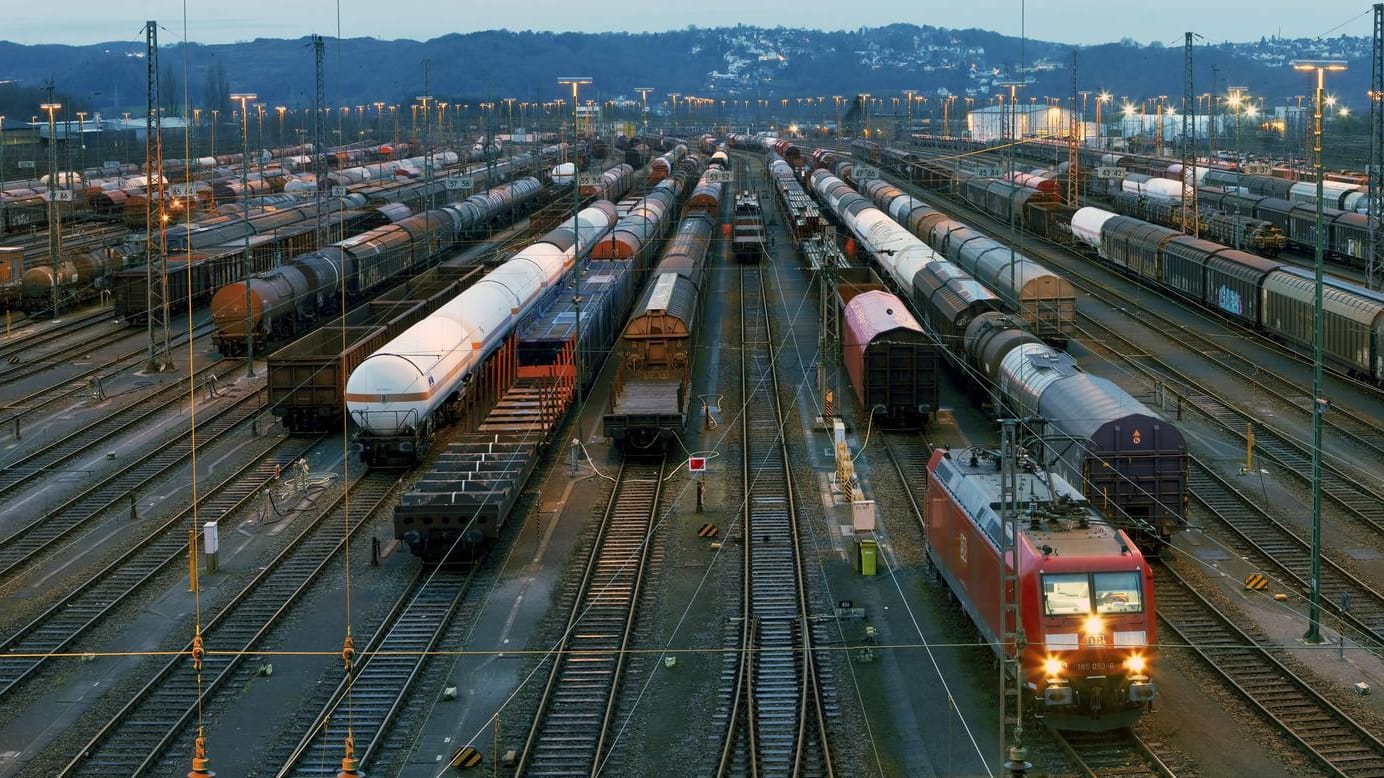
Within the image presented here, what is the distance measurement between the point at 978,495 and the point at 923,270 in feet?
94.6

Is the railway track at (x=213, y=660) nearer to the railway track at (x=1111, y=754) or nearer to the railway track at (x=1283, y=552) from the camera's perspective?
the railway track at (x=1111, y=754)

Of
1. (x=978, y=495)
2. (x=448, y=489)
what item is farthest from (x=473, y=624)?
(x=978, y=495)

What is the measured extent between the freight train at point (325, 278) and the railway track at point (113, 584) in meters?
6.17

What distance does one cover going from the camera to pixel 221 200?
109812 mm

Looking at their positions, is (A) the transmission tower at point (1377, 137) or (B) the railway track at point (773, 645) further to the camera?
(A) the transmission tower at point (1377, 137)

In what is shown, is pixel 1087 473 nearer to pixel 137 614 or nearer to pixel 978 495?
pixel 978 495

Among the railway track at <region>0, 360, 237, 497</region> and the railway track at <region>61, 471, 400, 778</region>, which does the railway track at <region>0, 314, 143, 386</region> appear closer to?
the railway track at <region>0, 360, 237, 497</region>

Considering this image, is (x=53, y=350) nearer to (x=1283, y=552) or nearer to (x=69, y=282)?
(x=69, y=282)

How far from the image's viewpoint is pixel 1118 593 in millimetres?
19172

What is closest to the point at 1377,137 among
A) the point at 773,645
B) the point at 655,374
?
the point at 655,374

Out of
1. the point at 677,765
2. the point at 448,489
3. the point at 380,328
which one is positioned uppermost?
the point at 380,328

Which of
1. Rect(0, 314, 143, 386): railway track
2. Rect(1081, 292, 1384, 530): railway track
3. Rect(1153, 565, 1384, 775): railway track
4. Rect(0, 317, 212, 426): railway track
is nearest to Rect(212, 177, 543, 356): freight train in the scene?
Rect(0, 317, 212, 426): railway track

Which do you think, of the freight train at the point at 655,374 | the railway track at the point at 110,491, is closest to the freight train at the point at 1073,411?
the freight train at the point at 655,374

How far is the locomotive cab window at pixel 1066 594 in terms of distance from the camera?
19094mm
